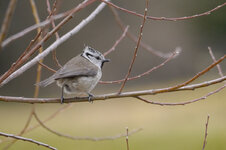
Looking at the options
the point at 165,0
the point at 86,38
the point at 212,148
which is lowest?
the point at 212,148

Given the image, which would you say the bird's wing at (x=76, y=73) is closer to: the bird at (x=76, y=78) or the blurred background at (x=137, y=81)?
the bird at (x=76, y=78)

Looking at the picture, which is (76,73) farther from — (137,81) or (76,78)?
(137,81)

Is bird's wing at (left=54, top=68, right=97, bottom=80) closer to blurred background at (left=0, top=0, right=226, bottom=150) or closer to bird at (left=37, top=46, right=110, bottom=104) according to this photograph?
bird at (left=37, top=46, right=110, bottom=104)

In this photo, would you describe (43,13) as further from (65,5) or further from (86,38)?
(86,38)

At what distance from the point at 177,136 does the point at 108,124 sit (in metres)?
2.07

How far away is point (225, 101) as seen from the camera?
30.0 feet

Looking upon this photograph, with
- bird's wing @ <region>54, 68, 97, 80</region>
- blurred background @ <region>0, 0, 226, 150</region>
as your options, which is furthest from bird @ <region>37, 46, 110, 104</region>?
blurred background @ <region>0, 0, 226, 150</region>

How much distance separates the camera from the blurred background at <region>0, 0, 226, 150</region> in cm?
752

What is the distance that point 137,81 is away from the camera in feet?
46.6

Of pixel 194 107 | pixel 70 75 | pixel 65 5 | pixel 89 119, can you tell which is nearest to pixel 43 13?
pixel 65 5

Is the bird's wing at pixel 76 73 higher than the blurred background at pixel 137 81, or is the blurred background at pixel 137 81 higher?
the blurred background at pixel 137 81

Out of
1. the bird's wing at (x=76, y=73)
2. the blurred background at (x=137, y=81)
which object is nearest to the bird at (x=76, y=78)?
the bird's wing at (x=76, y=73)

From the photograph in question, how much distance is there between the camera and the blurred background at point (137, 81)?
7.52 meters

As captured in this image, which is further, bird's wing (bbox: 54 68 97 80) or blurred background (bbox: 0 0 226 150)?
blurred background (bbox: 0 0 226 150)
